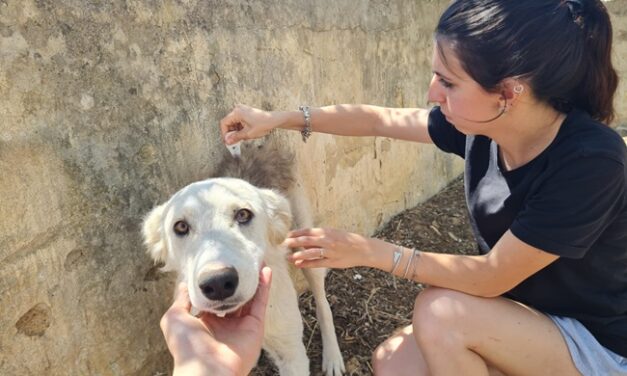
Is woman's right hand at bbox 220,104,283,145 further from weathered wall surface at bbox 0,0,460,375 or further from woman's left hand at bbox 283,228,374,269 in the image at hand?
woman's left hand at bbox 283,228,374,269

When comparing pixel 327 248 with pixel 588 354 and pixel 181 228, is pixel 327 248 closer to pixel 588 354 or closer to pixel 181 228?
pixel 181 228

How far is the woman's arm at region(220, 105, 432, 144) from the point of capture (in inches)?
102

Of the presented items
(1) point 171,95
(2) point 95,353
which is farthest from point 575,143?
(2) point 95,353

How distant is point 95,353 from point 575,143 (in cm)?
215

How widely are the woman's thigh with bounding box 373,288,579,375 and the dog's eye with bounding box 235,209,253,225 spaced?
83 centimetres

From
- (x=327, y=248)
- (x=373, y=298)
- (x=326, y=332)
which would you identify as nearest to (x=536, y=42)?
(x=327, y=248)

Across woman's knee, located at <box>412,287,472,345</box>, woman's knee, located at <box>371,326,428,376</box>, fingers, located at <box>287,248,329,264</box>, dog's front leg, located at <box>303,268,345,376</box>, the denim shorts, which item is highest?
fingers, located at <box>287,248,329,264</box>

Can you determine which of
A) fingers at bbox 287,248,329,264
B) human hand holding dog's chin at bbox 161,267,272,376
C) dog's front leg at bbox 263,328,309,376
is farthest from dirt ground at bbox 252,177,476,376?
fingers at bbox 287,248,329,264

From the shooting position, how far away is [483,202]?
7.23ft

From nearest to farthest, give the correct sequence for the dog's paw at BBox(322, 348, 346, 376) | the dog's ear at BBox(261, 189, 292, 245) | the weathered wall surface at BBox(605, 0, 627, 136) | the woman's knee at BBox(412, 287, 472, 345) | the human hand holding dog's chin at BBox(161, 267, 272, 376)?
the human hand holding dog's chin at BBox(161, 267, 272, 376) < the woman's knee at BBox(412, 287, 472, 345) < the dog's ear at BBox(261, 189, 292, 245) < the dog's paw at BBox(322, 348, 346, 376) < the weathered wall surface at BBox(605, 0, 627, 136)

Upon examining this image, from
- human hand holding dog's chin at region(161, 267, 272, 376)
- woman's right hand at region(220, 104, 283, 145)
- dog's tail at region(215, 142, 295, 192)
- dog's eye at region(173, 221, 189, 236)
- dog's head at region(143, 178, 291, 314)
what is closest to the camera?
human hand holding dog's chin at region(161, 267, 272, 376)

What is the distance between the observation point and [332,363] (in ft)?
9.66

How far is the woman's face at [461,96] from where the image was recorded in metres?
1.82

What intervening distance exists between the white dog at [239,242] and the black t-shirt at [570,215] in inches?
37.5
